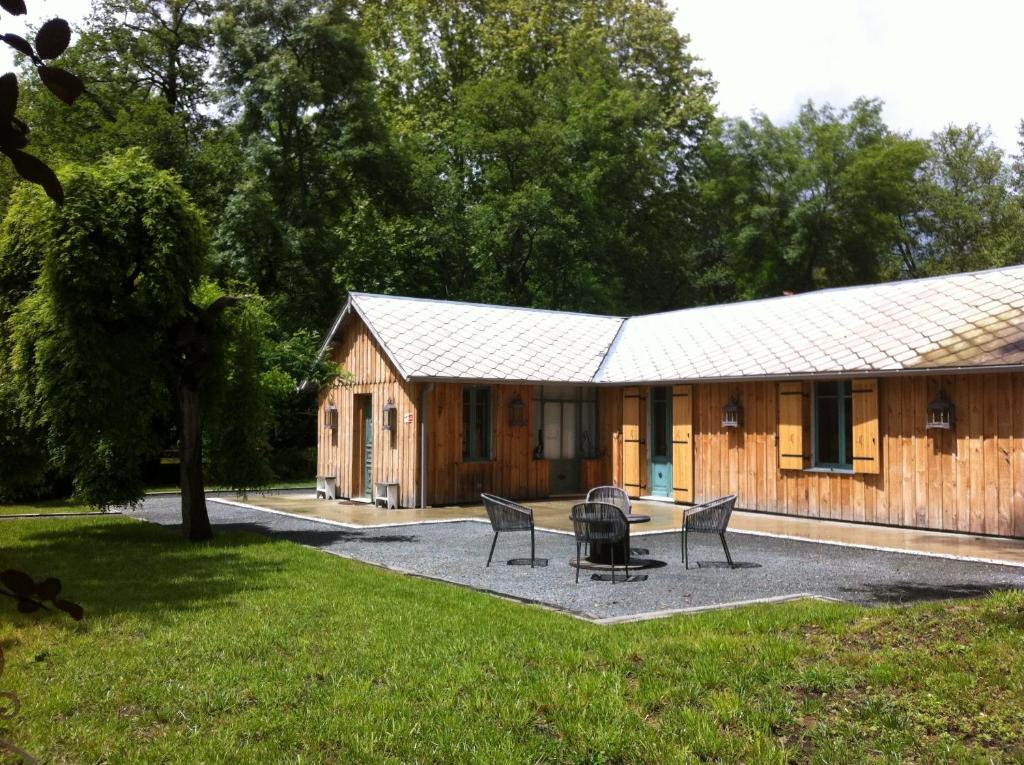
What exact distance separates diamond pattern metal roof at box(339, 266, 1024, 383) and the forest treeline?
6675 mm

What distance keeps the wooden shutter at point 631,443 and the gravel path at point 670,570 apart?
19.6ft

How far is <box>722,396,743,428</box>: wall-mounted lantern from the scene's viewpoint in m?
17.1

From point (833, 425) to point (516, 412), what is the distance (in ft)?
21.4

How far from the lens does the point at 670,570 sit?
1043 cm

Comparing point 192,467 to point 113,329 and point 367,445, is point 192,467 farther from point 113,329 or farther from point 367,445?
point 367,445

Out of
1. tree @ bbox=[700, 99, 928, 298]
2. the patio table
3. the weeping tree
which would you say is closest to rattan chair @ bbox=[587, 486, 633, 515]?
the patio table

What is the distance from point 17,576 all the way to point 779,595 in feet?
26.8

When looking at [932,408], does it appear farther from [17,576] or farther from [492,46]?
Answer: [492,46]

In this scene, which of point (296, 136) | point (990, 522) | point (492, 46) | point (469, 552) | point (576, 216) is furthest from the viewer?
point (492, 46)

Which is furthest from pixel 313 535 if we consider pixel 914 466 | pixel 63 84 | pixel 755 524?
pixel 63 84

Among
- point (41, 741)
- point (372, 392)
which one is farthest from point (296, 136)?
point (41, 741)

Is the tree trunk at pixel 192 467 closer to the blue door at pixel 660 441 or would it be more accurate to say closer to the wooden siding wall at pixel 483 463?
the wooden siding wall at pixel 483 463

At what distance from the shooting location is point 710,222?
40.5 meters

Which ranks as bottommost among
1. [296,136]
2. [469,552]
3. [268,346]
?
[469,552]
